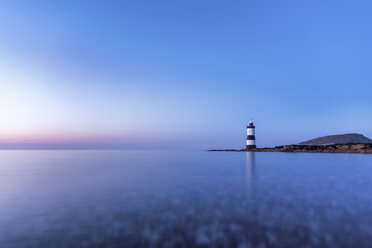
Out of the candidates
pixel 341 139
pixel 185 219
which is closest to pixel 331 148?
pixel 341 139

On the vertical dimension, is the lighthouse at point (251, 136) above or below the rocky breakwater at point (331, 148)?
above

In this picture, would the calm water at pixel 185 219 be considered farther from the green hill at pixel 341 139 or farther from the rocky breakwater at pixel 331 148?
the green hill at pixel 341 139

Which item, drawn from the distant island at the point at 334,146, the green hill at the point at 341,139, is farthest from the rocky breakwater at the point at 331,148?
the green hill at the point at 341,139

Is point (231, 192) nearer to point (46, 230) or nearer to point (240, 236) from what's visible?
point (240, 236)

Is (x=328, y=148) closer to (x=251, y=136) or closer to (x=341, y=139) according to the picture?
(x=251, y=136)

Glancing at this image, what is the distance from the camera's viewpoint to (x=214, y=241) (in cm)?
573

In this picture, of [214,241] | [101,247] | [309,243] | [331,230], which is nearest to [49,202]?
[101,247]

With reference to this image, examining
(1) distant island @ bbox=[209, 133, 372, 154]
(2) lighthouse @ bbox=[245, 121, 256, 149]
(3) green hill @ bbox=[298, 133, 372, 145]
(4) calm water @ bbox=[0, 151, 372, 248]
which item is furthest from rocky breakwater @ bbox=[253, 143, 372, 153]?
(4) calm water @ bbox=[0, 151, 372, 248]

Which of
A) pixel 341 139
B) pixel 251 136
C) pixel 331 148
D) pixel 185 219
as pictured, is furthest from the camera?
pixel 341 139

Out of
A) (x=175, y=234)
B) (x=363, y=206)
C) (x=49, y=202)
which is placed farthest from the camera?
(x=49, y=202)

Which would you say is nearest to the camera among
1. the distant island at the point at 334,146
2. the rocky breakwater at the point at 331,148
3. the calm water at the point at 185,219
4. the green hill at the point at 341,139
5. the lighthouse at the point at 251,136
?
the calm water at the point at 185,219

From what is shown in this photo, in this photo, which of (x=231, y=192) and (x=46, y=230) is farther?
(x=231, y=192)

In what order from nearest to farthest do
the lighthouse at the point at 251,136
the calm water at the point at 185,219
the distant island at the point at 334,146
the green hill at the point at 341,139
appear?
the calm water at the point at 185,219, the distant island at the point at 334,146, the lighthouse at the point at 251,136, the green hill at the point at 341,139

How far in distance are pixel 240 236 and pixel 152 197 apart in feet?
19.9
